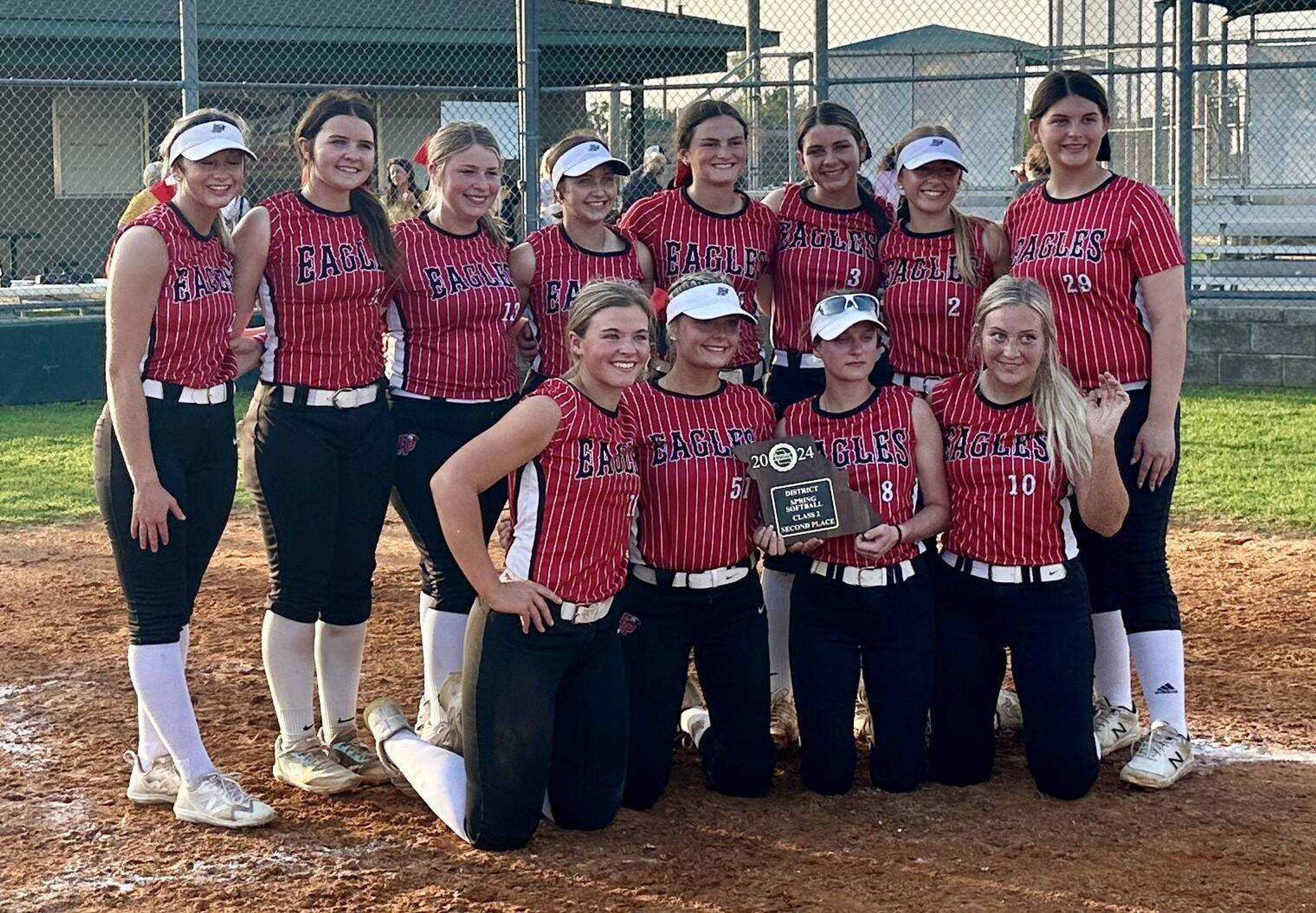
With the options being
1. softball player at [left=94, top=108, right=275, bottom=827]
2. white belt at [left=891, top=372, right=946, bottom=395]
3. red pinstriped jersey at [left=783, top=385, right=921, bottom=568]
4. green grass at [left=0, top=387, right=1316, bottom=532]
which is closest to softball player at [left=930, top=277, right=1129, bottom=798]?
red pinstriped jersey at [left=783, top=385, right=921, bottom=568]

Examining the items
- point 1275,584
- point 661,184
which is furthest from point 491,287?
point 661,184

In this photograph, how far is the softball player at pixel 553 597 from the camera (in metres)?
3.80

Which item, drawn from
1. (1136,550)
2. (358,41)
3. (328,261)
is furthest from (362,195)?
(358,41)

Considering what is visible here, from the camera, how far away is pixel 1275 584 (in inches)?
255

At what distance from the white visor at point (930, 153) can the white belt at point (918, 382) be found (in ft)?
1.97

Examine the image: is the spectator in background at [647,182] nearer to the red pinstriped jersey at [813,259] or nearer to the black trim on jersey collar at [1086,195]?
the red pinstriped jersey at [813,259]

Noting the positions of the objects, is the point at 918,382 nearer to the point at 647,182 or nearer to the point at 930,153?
the point at 930,153

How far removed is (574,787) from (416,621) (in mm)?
2407

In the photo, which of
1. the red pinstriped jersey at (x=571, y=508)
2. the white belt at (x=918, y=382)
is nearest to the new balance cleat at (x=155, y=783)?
the red pinstriped jersey at (x=571, y=508)

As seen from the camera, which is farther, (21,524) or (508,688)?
(21,524)

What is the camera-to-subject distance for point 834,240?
15.8ft

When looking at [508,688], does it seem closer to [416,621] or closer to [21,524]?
[416,621]

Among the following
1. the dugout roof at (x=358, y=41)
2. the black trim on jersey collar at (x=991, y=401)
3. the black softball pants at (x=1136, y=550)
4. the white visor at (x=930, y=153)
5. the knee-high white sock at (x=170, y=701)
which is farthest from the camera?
the dugout roof at (x=358, y=41)

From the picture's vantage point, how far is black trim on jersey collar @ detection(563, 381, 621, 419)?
393 cm
